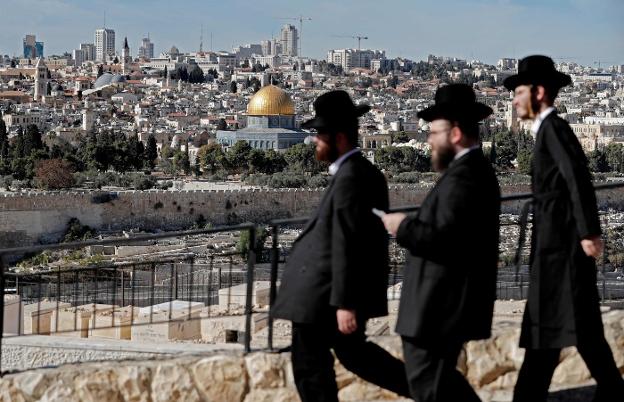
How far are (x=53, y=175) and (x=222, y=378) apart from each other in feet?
160

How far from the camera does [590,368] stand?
3779mm

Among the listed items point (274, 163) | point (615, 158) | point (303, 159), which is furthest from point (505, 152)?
point (274, 163)

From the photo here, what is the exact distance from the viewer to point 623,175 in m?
64.4

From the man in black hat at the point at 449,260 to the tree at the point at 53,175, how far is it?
1943 inches

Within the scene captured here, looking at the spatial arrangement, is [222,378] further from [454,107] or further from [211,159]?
[211,159]

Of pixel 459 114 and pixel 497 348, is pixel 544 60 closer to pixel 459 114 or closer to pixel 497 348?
pixel 459 114

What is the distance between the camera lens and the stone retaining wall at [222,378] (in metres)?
4.41

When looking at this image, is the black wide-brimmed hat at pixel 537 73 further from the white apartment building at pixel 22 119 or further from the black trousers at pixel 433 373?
the white apartment building at pixel 22 119

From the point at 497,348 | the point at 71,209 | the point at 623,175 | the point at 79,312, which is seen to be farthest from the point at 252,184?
the point at 497,348

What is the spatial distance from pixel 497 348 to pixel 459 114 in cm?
124

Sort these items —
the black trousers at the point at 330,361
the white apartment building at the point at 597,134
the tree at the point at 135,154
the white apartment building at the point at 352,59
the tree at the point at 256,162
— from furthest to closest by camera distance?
the white apartment building at the point at 352,59 < the white apartment building at the point at 597,134 < the tree at the point at 256,162 < the tree at the point at 135,154 < the black trousers at the point at 330,361

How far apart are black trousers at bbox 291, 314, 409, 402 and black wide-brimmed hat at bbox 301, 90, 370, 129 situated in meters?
0.50

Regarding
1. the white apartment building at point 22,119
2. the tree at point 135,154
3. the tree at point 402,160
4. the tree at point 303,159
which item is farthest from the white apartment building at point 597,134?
the white apartment building at point 22,119

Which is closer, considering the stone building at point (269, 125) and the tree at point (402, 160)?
the tree at point (402, 160)
